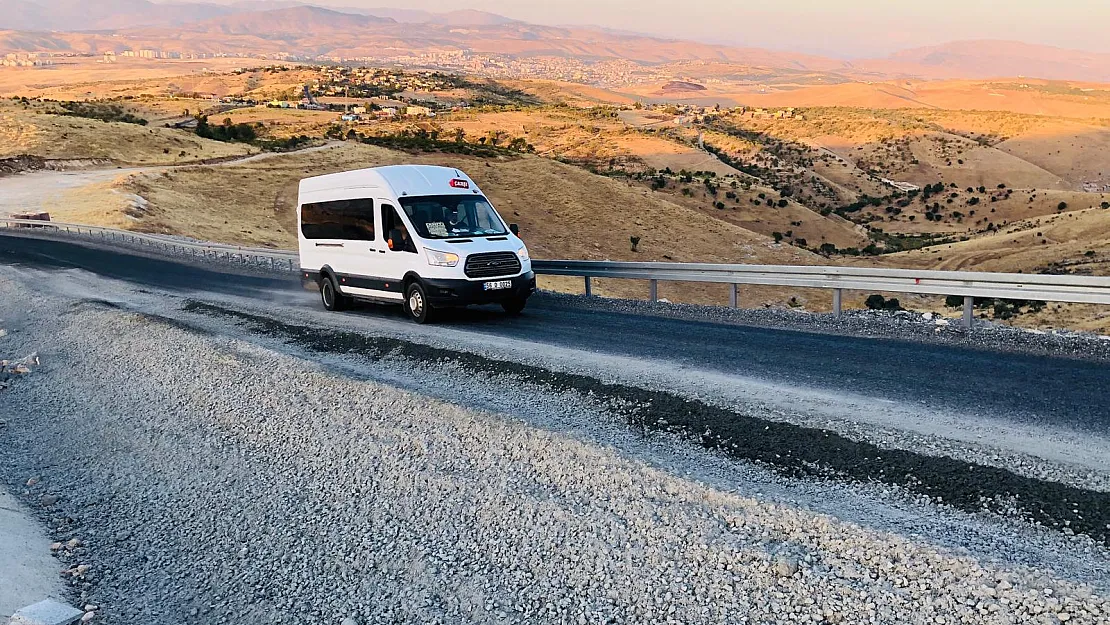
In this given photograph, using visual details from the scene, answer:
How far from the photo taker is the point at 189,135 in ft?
235

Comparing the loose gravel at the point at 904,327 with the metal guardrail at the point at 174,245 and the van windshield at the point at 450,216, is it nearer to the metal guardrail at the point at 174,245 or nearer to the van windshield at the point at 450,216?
the van windshield at the point at 450,216

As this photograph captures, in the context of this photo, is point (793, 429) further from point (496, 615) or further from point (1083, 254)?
point (1083, 254)

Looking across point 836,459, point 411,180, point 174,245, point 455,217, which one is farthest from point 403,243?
point 174,245

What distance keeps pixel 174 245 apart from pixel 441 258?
64.3ft

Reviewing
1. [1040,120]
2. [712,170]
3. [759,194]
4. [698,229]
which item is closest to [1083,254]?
[698,229]

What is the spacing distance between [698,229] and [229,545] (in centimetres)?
4512

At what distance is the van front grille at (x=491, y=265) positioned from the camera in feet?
44.6

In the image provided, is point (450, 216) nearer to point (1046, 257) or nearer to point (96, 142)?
point (1046, 257)

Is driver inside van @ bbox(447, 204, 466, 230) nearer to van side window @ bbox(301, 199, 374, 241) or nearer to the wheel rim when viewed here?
the wheel rim

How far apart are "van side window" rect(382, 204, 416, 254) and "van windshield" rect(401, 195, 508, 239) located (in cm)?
21

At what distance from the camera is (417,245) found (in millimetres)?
13805

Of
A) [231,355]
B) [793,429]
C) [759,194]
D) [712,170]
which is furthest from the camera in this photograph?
[712,170]

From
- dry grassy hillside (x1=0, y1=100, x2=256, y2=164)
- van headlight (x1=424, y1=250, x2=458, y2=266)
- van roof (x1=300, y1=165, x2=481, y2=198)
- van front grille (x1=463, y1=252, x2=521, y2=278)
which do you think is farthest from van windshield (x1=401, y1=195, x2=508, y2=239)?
dry grassy hillside (x1=0, y1=100, x2=256, y2=164)

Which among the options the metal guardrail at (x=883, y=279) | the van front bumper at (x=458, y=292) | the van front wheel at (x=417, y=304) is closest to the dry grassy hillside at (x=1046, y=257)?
the metal guardrail at (x=883, y=279)
